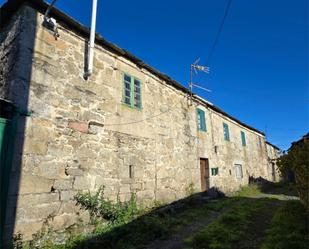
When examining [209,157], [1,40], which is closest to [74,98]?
[1,40]

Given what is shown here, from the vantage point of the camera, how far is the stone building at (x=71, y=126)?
4723 mm

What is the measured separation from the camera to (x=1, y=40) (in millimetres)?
5898

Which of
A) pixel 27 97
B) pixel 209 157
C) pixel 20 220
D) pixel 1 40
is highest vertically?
pixel 1 40

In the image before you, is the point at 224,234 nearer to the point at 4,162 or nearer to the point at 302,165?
the point at 302,165

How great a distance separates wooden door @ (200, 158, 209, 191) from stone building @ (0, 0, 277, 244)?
144 cm

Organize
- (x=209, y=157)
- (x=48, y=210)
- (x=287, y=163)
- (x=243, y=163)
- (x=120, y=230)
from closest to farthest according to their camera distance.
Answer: (x=48, y=210), (x=120, y=230), (x=287, y=163), (x=209, y=157), (x=243, y=163)

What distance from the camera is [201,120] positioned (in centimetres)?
1198

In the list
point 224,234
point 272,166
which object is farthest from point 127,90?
point 272,166

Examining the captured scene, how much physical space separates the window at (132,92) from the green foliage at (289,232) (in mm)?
5092

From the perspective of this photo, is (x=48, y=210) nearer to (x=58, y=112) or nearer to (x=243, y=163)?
(x=58, y=112)

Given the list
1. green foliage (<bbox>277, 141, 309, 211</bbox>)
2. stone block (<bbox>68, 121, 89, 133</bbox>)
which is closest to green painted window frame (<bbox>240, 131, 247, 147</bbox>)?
green foliage (<bbox>277, 141, 309, 211</bbox>)

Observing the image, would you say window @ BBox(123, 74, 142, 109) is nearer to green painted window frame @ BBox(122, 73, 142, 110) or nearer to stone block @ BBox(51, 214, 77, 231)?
green painted window frame @ BBox(122, 73, 142, 110)

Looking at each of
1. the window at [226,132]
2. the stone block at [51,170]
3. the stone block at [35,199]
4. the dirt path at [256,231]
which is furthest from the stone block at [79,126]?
the window at [226,132]

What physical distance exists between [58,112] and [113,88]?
203cm
